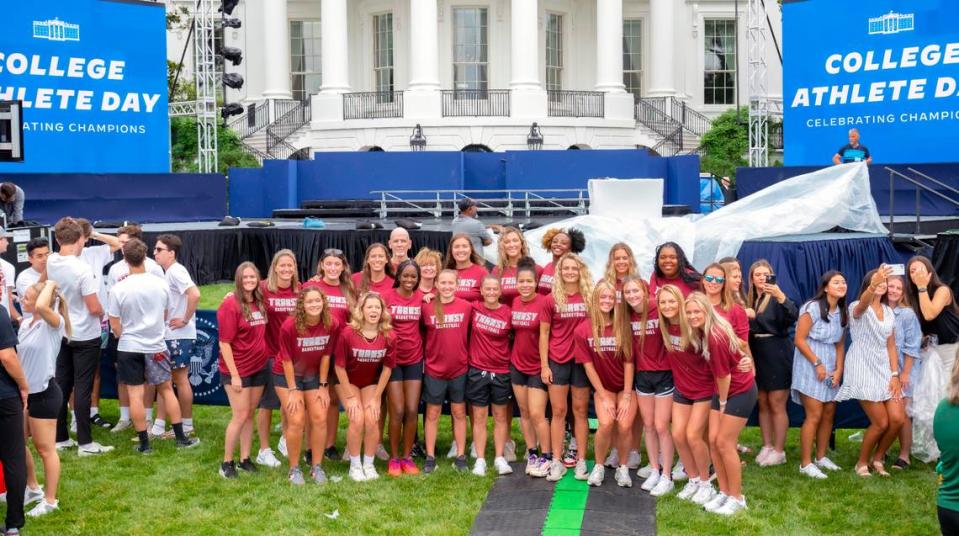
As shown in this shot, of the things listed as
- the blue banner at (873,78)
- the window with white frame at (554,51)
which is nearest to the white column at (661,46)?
the window with white frame at (554,51)

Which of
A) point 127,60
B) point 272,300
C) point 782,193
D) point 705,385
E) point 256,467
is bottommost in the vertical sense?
point 256,467

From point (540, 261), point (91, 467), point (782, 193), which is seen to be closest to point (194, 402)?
point (91, 467)

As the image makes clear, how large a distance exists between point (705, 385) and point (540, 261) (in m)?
5.64

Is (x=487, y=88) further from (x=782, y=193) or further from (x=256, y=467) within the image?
(x=256, y=467)

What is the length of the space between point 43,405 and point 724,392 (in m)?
4.79

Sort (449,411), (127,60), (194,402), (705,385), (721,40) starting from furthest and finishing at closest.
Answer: (721,40)
(127,60)
(194,402)
(449,411)
(705,385)

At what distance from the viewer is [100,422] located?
461 inches

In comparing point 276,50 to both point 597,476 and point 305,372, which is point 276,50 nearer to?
point 305,372

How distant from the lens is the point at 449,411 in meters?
10.8

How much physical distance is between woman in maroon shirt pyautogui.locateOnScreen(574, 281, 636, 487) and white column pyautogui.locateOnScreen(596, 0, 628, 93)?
98.4 feet

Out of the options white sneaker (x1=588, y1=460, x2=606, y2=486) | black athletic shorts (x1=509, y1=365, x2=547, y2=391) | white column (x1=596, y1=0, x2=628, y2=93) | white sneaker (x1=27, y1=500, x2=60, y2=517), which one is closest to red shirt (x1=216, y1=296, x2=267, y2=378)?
white sneaker (x1=27, y1=500, x2=60, y2=517)

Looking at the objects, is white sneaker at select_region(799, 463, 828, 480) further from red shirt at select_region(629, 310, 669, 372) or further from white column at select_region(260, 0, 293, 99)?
white column at select_region(260, 0, 293, 99)

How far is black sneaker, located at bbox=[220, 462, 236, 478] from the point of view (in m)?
9.80

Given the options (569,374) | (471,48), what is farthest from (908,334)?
(471,48)
